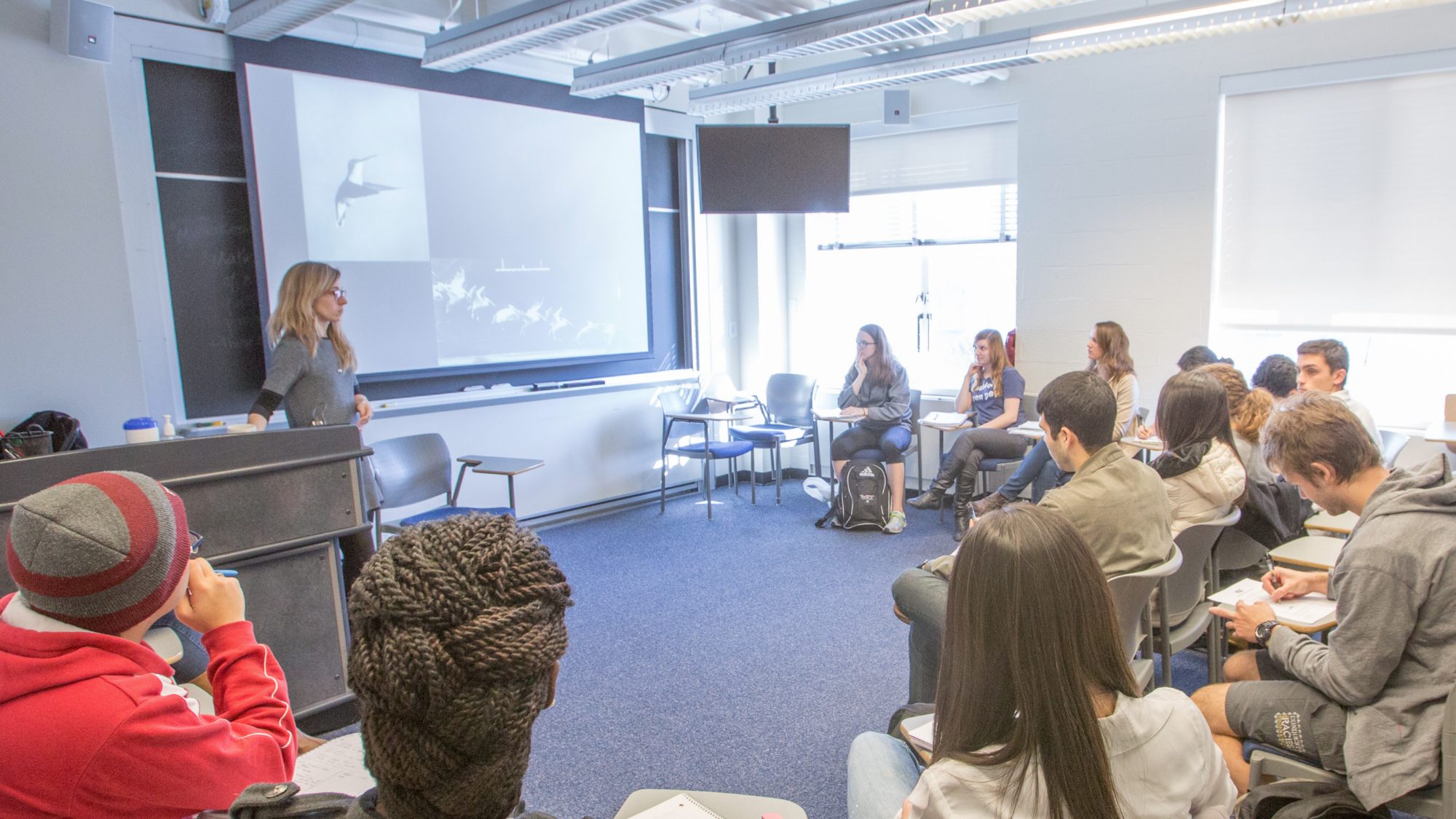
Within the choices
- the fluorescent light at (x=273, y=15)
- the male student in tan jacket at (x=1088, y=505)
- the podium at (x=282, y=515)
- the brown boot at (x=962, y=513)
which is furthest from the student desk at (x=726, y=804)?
the brown boot at (x=962, y=513)

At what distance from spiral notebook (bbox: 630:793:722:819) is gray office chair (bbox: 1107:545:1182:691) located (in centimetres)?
110

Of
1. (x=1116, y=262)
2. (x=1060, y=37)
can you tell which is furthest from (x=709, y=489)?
(x=1060, y=37)

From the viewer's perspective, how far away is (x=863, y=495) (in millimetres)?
5441

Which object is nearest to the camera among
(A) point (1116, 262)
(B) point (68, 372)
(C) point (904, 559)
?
(B) point (68, 372)

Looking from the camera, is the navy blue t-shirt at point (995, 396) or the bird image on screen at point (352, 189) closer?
the bird image on screen at point (352, 189)

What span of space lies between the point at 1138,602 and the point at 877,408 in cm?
358

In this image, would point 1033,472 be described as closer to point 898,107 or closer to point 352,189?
point 898,107

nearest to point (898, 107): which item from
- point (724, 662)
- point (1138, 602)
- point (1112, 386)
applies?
point (1112, 386)

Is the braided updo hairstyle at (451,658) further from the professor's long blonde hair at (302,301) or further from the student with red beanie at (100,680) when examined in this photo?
the professor's long blonde hair at (302,301)

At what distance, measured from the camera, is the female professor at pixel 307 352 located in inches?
134

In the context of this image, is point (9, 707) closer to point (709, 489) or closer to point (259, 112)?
point (259, 112)

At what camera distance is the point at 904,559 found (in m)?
4.84

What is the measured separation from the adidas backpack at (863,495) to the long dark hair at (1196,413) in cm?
273

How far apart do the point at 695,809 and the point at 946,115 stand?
5.51 m
